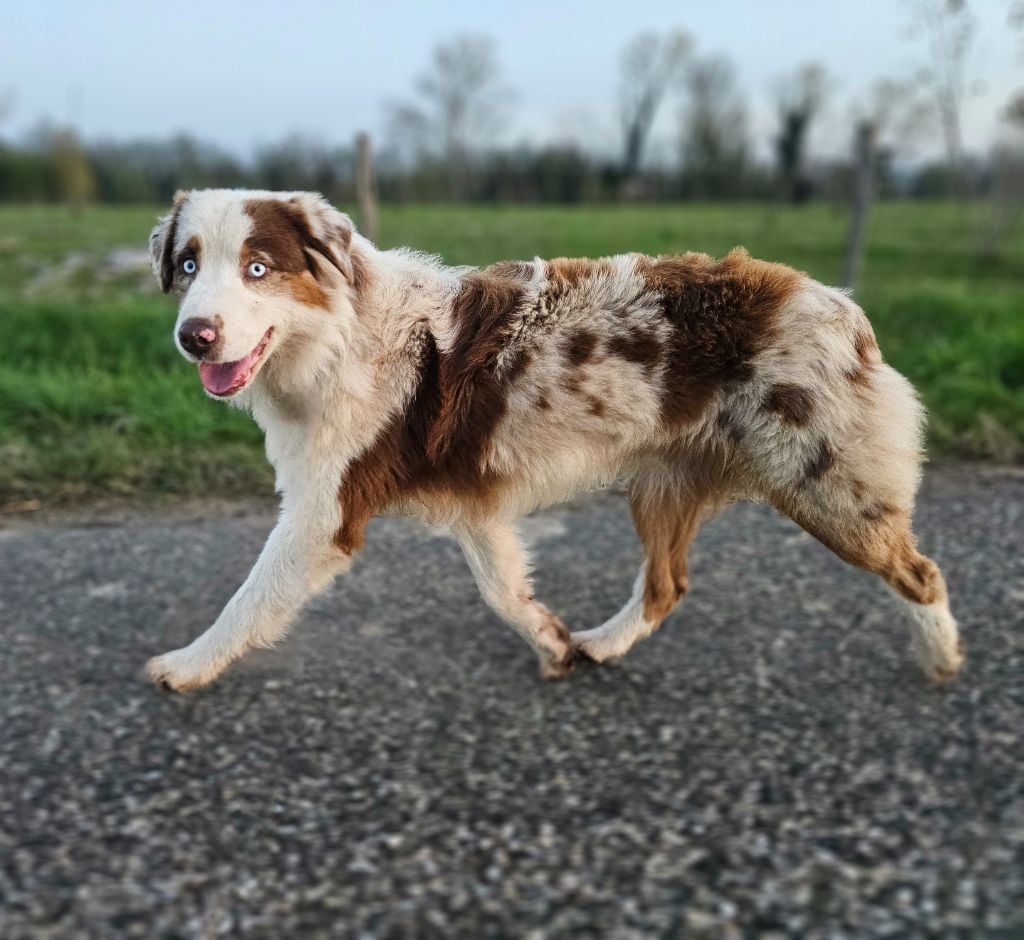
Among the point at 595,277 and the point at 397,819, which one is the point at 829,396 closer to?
the point at 595,277

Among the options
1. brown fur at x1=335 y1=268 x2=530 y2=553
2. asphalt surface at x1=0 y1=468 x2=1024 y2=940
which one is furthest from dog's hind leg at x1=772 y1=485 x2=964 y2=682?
brown fur at x1=335 y1=268 x2=530 y2=553

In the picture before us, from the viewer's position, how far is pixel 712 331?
3.27m

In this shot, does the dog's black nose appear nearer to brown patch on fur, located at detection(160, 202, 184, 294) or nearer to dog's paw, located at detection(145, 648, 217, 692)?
brown patch on fur, located at detection(160, 202, 184, 294)

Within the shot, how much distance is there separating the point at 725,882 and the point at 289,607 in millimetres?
1683

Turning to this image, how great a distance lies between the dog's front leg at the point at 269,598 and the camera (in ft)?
10.9

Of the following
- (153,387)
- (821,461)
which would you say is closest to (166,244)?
(821,461)

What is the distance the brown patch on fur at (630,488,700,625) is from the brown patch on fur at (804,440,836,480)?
599mm

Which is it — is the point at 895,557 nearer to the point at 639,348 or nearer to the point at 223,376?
the point at 639,348

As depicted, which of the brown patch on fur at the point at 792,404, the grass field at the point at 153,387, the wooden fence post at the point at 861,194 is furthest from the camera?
the wooden fence post at the point at 861,194

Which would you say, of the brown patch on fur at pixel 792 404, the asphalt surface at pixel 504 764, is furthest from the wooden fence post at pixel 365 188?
the brown patch on fur at pixel 792 404

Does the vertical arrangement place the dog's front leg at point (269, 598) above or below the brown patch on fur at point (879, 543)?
below

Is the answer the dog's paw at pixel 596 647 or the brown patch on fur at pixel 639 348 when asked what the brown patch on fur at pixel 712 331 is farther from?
the dog's paw at pixel 596 647

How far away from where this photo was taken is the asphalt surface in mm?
2404

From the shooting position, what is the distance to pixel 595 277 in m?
3.45
